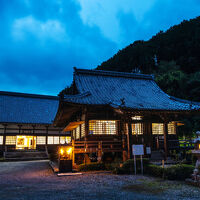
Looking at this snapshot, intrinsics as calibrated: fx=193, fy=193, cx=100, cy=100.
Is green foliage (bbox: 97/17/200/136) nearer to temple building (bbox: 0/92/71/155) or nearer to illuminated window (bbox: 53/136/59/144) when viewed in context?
illuminated window (bbox: 53/136/59/144)

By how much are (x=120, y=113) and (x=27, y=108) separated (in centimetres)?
Answer: 2430

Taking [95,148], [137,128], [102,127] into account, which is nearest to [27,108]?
[102,127]

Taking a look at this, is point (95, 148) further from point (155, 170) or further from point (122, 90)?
point (122, 90)

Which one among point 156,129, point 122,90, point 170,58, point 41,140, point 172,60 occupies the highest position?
point 170,58

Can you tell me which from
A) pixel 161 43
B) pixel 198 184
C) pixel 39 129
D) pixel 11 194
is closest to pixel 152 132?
pixel 198 184

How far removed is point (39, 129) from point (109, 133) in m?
17.1

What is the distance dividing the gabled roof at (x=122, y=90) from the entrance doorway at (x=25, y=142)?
14722 mm

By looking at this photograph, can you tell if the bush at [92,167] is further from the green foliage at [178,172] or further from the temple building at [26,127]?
the temple building at [26,127]

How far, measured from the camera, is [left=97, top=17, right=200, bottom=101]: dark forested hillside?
3997 cm

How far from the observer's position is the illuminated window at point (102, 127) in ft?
55.7

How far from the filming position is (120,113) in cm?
1424

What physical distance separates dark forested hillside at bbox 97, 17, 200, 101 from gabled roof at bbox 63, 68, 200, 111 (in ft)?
56.8

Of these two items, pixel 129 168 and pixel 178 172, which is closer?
pixel 178 172

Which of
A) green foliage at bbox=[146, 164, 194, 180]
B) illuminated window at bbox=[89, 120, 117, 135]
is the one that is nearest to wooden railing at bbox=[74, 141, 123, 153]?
illuminated window at bbox=[89, 120, 117, 135]
